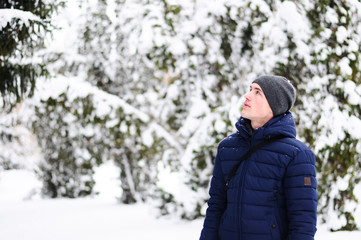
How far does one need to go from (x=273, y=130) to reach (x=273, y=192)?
292mm

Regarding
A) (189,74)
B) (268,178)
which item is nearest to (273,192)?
(268,178)

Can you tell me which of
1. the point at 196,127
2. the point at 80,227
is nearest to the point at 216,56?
the point at 196,127

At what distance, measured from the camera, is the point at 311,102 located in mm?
5652

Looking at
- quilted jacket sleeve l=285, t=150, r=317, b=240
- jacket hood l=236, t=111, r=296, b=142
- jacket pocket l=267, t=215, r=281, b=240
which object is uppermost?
jacket hood l=236, t=111, r=296, b=142

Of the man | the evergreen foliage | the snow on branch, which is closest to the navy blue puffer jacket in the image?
the man

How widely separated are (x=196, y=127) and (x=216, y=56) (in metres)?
1.22

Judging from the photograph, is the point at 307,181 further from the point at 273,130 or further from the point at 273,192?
the point at 273,130

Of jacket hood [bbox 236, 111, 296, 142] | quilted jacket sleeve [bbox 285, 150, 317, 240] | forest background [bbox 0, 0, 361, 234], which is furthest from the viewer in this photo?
forest background [bbox 0, 0, 361, 234]

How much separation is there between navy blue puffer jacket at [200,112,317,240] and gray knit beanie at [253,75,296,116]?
0.18 ft

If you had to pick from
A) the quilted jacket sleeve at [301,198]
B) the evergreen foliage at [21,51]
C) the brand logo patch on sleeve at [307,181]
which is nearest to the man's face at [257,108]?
the quilted jacket sleeve at [301,198]

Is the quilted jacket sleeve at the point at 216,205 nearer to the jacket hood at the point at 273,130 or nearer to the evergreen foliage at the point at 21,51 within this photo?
the jacket hood at the point at 273,130

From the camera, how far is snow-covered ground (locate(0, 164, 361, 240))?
545cm

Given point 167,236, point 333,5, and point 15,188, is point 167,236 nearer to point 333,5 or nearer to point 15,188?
point 333,5

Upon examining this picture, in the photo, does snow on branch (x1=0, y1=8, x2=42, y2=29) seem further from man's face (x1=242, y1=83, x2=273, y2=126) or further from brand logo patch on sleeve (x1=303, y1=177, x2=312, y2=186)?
brand logo patch on sleeve (x1=303, y1=177, x2=312, y2=186)
